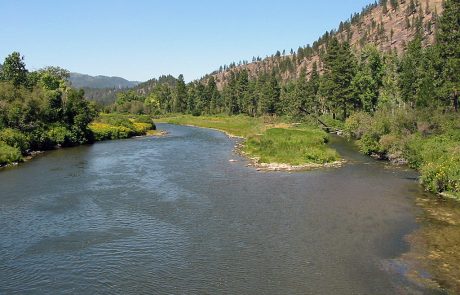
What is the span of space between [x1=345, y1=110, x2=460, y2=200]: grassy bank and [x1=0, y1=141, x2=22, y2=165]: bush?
4955cm

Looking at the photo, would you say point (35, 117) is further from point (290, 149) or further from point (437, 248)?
point (437, 248)

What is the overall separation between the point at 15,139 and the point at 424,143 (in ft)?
189

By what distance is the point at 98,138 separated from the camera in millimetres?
94812

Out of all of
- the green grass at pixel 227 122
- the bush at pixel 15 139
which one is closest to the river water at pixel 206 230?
the bush at pixel 15 139

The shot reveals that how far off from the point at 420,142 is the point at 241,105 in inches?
4736

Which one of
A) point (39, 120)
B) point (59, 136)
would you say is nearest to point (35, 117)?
point (39, 120)

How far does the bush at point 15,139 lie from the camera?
65.1m

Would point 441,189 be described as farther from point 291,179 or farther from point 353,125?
point 353,125

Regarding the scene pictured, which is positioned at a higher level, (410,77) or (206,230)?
(410,77)

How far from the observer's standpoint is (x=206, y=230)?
32.2 m

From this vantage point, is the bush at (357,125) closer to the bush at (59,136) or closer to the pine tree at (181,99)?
the bush at (59,136)

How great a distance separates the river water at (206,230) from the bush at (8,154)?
5.23 meters

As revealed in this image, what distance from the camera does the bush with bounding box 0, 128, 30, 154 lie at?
214 ft

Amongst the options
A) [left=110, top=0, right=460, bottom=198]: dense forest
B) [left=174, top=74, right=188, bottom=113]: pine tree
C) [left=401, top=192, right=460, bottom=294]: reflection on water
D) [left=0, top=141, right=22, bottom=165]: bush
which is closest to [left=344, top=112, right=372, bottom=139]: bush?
[left=110, top=0, right=460, bottom=198]: dense forest
